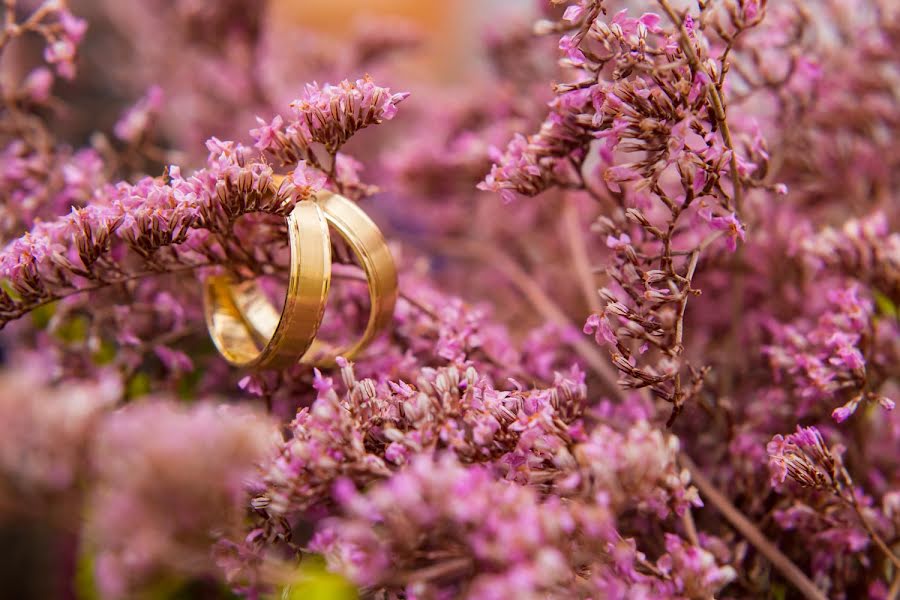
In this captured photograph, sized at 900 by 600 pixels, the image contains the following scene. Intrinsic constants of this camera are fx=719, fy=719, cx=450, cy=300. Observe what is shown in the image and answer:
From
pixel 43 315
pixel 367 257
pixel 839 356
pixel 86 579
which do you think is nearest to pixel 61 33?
pixel 43 315

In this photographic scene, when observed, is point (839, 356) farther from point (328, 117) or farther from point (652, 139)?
point (328, 117)

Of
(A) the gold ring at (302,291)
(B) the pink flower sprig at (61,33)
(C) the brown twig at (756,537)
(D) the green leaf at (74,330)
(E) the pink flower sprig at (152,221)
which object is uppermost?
(B) the pink flower sprig at (61,33)

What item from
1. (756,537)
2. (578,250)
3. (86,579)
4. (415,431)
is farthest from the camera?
(578,250)

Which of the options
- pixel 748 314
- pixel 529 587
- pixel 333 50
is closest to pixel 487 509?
pixel 529 587

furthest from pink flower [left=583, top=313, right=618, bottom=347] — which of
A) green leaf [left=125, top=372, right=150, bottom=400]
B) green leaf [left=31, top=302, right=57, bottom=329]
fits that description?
green leaf [left=31, top=302, right=57, bottom=329]

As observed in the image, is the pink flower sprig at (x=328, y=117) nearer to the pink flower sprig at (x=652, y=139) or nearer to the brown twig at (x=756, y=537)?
the pink flower sprig at (x=652, y=139)

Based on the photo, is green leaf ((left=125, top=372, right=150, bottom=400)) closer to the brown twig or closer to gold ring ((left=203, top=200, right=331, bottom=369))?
gold ring ((left=203, top=200, right=331, bottom=369))

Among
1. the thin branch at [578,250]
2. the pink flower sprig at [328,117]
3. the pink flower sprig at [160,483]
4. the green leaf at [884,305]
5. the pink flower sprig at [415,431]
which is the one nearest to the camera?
the pink flower sprig at [160,483]

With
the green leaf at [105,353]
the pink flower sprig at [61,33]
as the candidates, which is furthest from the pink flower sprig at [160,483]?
the pink flower sprig at [61,33]

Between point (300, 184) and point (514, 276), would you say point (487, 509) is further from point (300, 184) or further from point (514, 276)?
point (514, 276)
